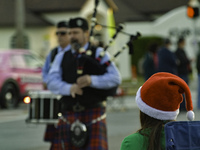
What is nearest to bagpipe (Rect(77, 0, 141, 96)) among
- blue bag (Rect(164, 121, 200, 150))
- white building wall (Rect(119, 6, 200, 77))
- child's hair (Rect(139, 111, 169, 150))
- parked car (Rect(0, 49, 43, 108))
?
child's hair (Rect(139, 111, 169, 150))

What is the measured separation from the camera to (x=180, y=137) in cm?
285

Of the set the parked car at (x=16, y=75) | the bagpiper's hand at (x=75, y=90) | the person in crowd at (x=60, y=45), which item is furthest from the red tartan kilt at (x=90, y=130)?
the parked car at (x=16, y=75)

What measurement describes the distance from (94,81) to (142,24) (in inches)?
1187

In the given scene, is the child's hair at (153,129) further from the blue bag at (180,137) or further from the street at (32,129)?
the street at (32,129)

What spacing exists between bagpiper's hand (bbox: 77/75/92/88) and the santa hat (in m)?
2.28

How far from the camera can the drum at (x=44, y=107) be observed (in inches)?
260

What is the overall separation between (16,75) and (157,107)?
13.1 meters

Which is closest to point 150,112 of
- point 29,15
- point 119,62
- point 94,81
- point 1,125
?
point 94,81

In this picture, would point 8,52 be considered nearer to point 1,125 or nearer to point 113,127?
point 1,125

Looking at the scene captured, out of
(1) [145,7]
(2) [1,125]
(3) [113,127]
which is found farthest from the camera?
(1) [145,7]

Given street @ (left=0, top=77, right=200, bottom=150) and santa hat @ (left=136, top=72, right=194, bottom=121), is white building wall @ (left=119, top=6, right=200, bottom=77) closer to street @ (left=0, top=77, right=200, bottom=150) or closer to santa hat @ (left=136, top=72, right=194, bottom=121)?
street @ (left=0, top=77, right=200, bottom=150)

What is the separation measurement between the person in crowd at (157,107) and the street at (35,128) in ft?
17.1

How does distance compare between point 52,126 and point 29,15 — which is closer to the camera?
point 52,126

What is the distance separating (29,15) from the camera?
39312mm
